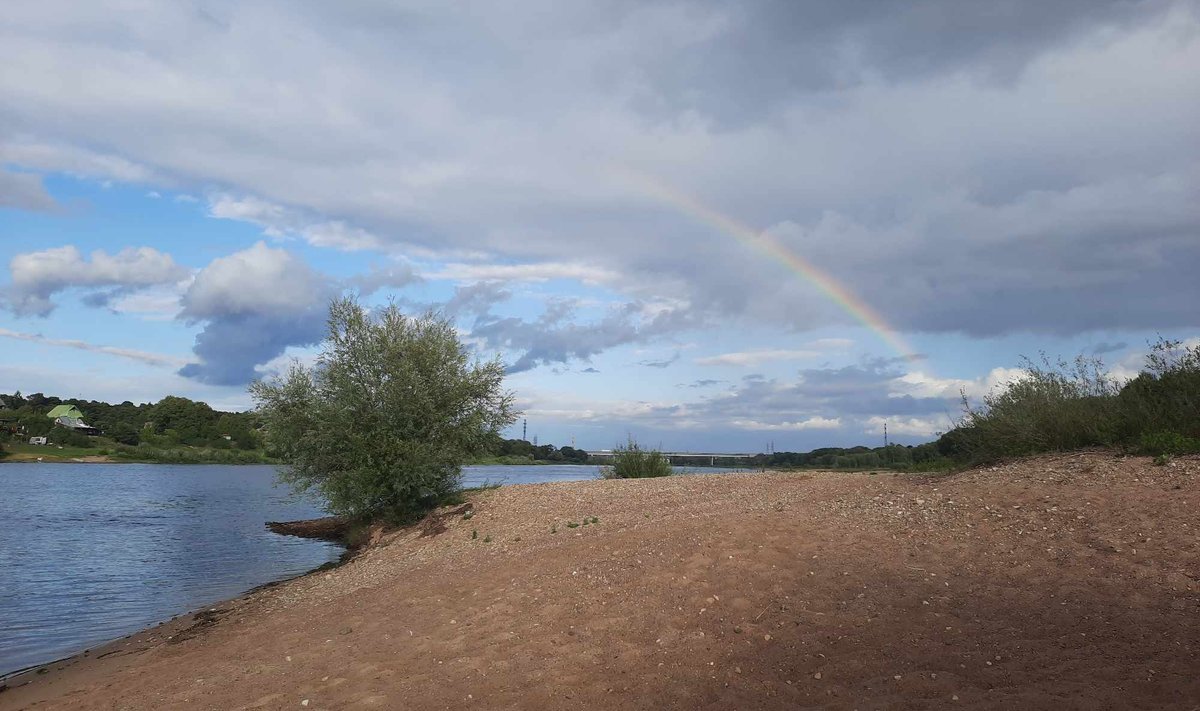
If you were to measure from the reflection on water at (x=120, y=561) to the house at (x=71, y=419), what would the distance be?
96.7m

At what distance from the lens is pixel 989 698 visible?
21.6 feet

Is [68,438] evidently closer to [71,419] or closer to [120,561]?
[71,419]

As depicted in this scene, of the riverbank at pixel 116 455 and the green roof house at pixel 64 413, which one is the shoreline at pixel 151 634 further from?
the green roof house at pixel 64 413

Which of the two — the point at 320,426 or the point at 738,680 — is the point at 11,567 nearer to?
the point at 320,426

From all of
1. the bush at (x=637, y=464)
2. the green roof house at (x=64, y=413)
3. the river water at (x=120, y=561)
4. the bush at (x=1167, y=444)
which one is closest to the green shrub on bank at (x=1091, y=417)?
the bush at (x=1167, y=444)

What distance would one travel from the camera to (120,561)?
2352 cm

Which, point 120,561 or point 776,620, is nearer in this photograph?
point 776,620

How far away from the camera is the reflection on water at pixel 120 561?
1512 cm

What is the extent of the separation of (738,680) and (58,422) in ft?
498

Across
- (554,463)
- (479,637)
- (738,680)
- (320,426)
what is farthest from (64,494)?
(554,463)

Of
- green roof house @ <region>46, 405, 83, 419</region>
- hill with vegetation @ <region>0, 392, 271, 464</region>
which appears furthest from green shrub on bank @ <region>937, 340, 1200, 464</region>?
green roof house @ <region>46, 405, 83, 419</region>

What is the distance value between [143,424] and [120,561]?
13861 centimetres

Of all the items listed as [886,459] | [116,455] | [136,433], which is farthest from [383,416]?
[136,433]

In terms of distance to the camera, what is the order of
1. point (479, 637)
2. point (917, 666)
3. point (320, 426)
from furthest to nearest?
point (320, 426), point (479, 637), point (917, 666)
